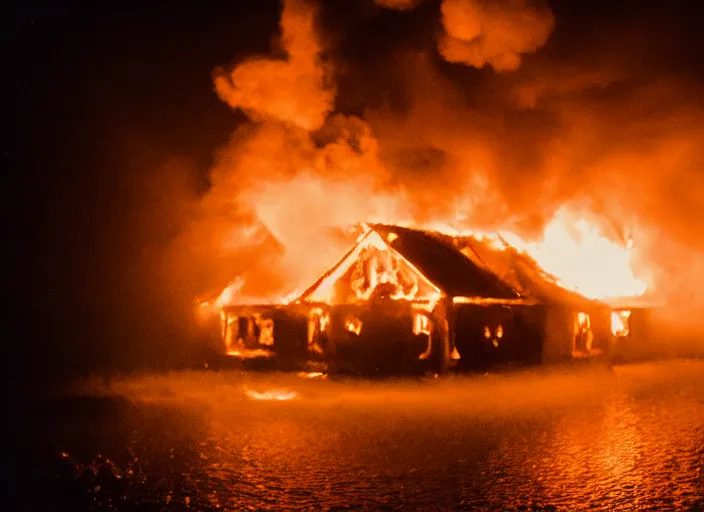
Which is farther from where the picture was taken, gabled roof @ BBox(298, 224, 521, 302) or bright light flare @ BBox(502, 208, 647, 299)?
bright light flare @ BBox(502, 208, 647, 299)

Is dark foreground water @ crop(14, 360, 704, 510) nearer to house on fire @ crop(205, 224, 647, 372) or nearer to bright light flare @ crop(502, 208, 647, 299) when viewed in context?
house on fire @ crop(205, 224, 647, 372)

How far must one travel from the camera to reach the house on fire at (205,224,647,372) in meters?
18.7

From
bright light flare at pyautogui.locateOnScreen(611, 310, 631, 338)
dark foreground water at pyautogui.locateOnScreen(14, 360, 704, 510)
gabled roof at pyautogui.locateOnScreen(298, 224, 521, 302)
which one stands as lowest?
dark foreground water at pyautogui.locateOnScreen(14, 360, 704, 510)

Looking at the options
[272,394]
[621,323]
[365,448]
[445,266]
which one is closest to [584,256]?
[621,323]

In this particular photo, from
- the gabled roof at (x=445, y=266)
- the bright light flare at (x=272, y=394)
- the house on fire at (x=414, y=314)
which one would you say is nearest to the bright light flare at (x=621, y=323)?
the house on fire at (x=414, y=314)

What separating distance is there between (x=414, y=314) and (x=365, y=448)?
8.58 meters

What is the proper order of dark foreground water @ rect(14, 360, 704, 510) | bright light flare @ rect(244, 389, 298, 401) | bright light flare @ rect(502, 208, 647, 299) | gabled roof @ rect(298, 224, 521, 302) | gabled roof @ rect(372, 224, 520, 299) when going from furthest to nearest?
bright light flare @ rect(502, 208, 647, 299)
gabled roof @ rect(372, 224, 520, 299)
gabled roof @ rect(298, 224, 521, 302)
bright light flare @ rect(244, 389, 298, 401)
dark foreground water @ rect(14, 360, 704, 510)

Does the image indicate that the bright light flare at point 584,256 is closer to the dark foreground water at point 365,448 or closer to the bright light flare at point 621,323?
the bright light flare at point 621,323

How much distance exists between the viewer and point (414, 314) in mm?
18828

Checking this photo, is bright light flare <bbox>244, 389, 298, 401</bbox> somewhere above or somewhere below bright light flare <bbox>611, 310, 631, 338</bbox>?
below

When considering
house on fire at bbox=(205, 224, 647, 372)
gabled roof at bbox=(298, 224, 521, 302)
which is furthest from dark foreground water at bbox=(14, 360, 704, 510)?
gabled roof at bbox=(298, 224, 521, 302)

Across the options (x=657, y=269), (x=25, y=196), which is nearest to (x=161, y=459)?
(x=25, y=196)

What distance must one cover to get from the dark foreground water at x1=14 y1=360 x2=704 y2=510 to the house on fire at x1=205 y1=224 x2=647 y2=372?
149 centimetres

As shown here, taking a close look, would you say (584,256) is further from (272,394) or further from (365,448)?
(365,448)
